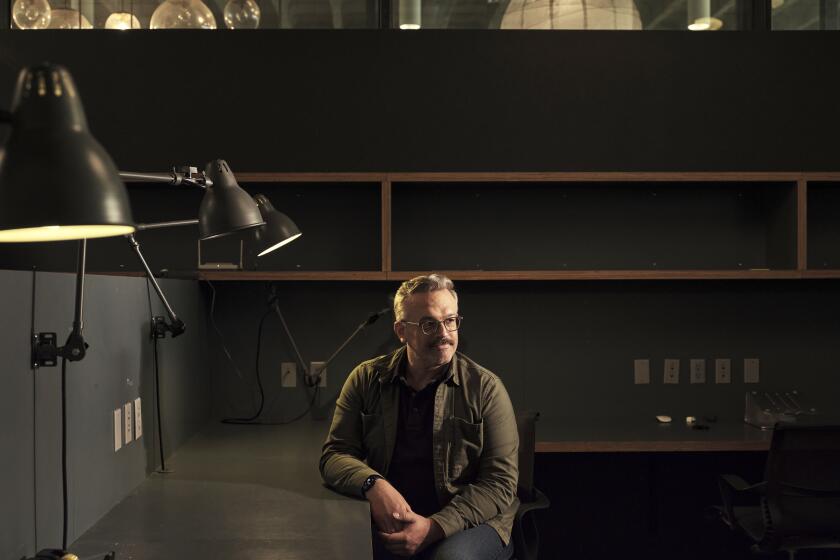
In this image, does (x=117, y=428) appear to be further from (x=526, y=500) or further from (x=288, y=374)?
(x=288, y=374)

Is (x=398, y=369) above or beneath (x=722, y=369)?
above

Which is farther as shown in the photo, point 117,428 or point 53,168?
point 117,428

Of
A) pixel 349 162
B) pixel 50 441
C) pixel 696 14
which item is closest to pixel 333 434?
pixel 50 441

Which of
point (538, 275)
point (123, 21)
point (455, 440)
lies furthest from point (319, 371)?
point (123, 21)

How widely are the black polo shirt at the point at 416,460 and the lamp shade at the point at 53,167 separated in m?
1.55

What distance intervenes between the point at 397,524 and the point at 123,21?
2.51 metres

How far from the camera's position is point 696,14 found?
3773 mm

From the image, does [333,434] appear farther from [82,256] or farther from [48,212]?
[48,212]

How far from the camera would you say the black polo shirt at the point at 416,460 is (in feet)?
8.05

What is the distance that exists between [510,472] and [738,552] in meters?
1.89

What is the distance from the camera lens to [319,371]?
361 cm

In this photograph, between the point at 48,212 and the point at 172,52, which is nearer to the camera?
the point at 48,212

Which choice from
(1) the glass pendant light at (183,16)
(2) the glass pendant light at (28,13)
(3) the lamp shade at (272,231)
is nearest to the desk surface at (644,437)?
(3) the lamp shade at (272,231)

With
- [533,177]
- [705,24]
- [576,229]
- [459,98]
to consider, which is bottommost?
[576,229]
